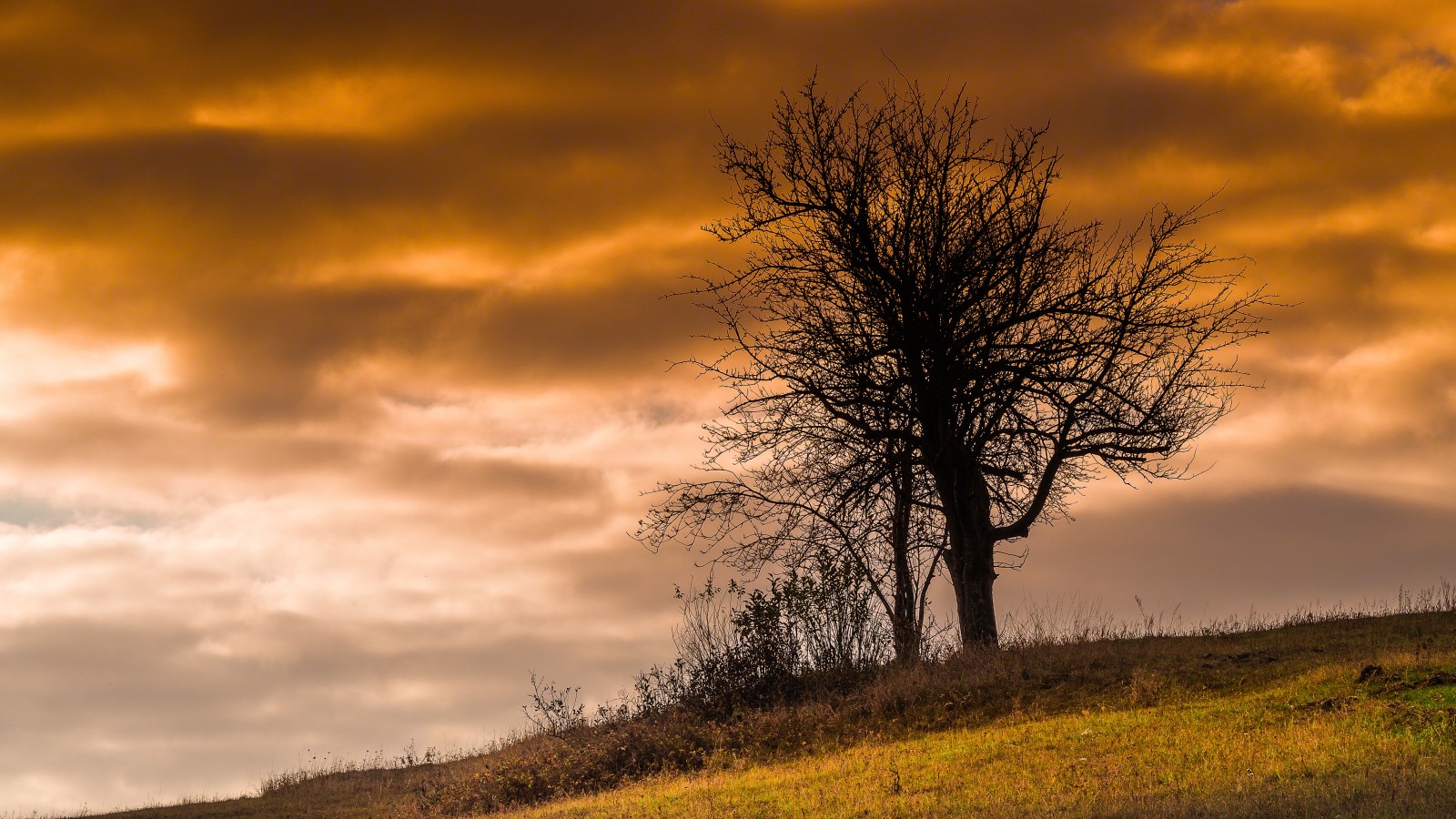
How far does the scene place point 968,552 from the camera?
20188mm

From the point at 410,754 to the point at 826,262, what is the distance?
14.1m

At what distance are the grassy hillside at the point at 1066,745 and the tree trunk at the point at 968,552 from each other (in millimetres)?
1423

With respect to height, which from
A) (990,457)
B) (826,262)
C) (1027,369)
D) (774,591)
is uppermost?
(826,262)

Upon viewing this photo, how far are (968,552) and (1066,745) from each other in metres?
7.36

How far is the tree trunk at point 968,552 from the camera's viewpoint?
20000 mm

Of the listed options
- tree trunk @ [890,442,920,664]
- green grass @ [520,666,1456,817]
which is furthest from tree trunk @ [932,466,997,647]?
green grass @ [520,666,1456,817]

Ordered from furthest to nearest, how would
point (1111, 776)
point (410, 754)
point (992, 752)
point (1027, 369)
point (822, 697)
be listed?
point (410, 754)
point (1027, 369)
point (822, 697)
point (992, 752)
point (1111, 776)

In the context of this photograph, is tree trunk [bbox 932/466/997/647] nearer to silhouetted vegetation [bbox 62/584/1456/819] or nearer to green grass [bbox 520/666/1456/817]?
silhouetted vegetation [bbox 62/584/1456/819]

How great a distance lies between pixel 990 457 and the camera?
21016mm

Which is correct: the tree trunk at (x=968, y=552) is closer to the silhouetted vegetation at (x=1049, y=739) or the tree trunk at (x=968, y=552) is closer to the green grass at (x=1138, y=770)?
the silhouetted vegetation at (x=1049, y=739)

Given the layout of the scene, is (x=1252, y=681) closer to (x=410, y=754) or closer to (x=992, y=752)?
(x=992, y=752)

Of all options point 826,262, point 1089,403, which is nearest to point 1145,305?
point 1089,403

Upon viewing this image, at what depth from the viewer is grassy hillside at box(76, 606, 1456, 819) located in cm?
1073

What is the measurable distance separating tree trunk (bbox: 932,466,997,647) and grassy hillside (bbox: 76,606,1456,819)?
1.42 metres
